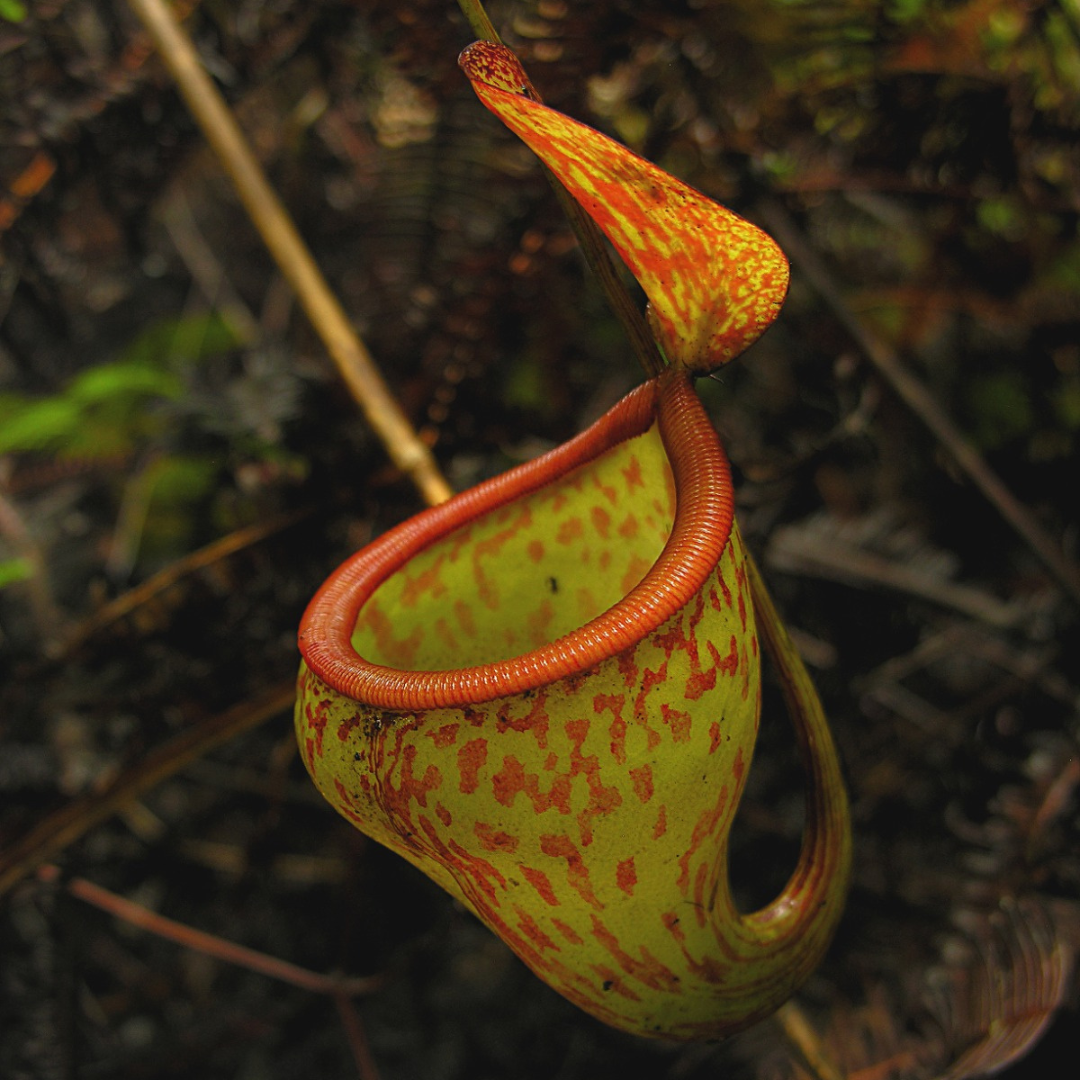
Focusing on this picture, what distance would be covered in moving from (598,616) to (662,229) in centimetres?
29

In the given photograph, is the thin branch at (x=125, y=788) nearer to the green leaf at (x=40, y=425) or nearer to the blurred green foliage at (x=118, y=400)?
the blurred green foliage at (x=118, y=400)

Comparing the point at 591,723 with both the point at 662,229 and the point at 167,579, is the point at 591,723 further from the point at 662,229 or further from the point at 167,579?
the point at 167,579

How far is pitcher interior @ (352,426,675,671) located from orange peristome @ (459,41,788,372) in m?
0.21

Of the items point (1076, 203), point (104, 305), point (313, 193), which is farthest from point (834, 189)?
point (104, 305)

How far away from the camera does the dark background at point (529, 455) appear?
1.14m

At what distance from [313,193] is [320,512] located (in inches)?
46.3

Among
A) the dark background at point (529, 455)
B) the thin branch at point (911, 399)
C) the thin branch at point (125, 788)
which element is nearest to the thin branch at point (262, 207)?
the dark background at point (529, 455)

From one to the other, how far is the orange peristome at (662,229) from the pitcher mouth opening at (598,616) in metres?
0.06

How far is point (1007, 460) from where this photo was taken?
161 cm

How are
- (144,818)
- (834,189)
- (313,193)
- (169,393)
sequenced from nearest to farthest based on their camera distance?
(834,189)
(169,393)
(144,818)
(313,193)

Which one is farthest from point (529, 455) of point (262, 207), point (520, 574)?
point (520, 574)

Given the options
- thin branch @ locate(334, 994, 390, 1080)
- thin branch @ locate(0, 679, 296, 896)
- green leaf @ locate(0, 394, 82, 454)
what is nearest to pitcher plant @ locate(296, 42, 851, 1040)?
thin branch @ locate(0, 679, 296, 896)

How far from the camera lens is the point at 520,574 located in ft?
2.65

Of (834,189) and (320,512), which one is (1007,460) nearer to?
(834,189)
